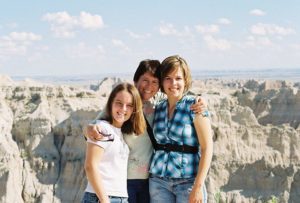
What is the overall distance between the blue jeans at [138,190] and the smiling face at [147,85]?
32.4 inches

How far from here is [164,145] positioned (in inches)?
203

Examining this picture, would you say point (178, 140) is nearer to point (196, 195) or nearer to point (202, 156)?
point (202, 156)

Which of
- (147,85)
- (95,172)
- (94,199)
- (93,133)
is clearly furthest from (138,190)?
(147,85)

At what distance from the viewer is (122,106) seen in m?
4.99

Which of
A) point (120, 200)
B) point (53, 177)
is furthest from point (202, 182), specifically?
point (53, 177)

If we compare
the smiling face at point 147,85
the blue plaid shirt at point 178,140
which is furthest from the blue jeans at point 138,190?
the smiling face at point 147,85

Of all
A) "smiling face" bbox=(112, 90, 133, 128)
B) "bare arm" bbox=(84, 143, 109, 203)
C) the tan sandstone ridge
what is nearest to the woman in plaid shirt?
"smiling face" bbox=(112, 90, 133, 128)

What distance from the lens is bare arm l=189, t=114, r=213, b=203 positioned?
4.92 m

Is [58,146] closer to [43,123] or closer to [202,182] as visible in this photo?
[43,123]

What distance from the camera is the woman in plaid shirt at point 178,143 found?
497cm

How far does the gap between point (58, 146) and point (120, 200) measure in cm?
3537

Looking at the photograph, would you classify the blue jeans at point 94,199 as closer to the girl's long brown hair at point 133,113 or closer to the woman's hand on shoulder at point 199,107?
the girl's long brown hair at point 133,113

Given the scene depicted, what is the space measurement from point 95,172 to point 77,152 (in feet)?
114

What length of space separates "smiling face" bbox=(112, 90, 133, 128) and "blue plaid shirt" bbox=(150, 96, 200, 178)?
35cm
